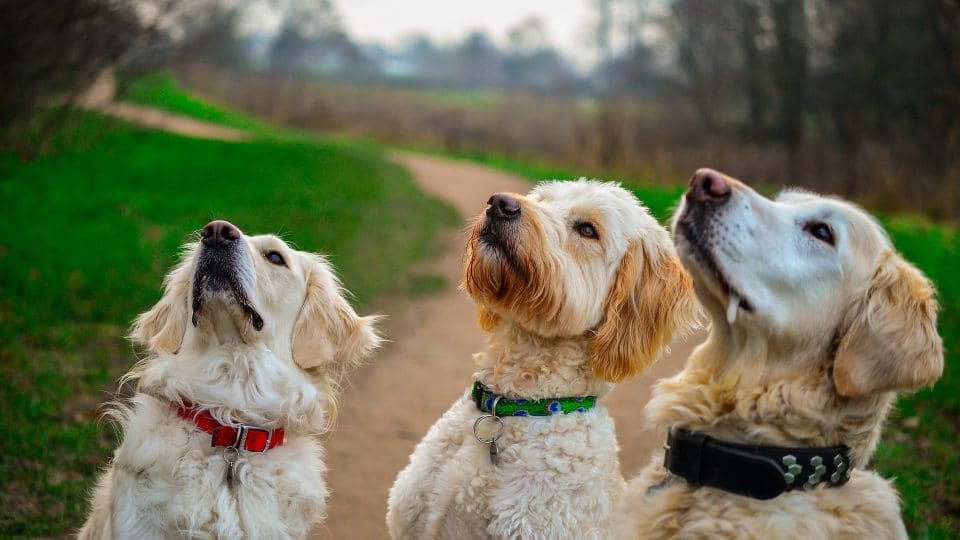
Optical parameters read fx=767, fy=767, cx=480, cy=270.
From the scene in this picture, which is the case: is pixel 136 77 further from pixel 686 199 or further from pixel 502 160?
pixel 686 199

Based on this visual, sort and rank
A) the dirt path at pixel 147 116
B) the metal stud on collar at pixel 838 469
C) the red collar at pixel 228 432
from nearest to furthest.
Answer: the metal stud on collar at pixel 838 469, the red collar at pixel 228 432, the dirt path at pixel 147 116

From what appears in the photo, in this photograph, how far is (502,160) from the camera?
26.7 metres

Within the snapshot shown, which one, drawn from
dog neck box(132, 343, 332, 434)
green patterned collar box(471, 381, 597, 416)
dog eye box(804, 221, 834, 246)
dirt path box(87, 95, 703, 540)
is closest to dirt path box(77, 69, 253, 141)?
dirt path box(87, 95, 703, 540)

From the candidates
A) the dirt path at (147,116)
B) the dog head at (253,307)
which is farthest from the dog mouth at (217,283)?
the dirt path at (147,116)

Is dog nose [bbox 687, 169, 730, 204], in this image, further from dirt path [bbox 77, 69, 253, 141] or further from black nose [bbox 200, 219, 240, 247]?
dirt path [bbox 77, 69, 253, 141]

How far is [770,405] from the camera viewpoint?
8.87 feet

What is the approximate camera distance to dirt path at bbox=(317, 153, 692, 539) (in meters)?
4.94

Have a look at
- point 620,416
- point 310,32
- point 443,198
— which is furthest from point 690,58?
point 310,32

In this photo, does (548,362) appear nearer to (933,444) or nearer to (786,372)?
(786,372)

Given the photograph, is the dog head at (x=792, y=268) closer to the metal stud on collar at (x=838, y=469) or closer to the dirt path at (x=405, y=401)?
the metal stud on collar at (x=838, y=469)

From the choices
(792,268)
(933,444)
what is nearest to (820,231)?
(792,268)

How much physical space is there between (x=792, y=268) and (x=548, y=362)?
1.15 metres

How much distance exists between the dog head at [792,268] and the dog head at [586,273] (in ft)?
2.14

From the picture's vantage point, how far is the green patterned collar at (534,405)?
3.38 meters
